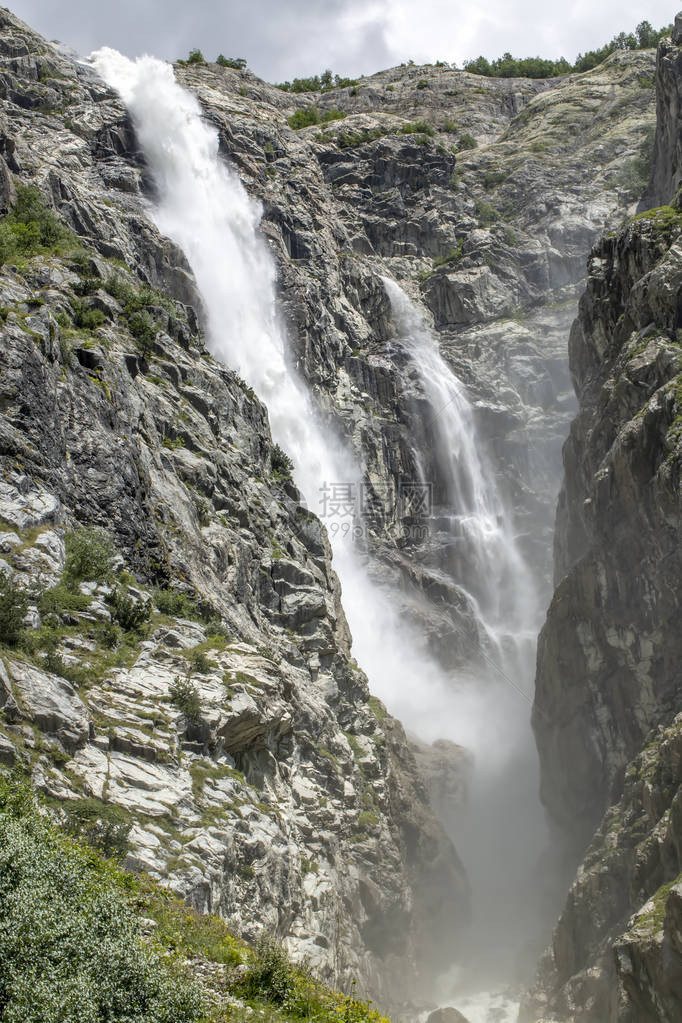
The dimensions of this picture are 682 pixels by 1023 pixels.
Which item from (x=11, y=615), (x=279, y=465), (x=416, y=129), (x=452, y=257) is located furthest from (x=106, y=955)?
(x=416, y=129)

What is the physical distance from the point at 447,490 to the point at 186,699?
148 ft

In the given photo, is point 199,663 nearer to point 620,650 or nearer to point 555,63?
point 620,650

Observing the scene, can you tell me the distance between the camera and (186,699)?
16.4 m

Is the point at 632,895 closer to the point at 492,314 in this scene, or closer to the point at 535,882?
the point at 535,882

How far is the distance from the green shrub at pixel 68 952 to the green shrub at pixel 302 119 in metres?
88.5

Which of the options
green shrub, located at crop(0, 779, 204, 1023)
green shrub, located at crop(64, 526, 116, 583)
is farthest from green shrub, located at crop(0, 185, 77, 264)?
green shrub, located at crop(0, 779, 204, 1023)

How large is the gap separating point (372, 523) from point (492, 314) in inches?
1005

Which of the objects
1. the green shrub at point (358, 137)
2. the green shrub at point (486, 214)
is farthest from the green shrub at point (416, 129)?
the green shrub at point (486, 214)

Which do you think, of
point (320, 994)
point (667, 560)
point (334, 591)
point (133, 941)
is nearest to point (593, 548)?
point (667, 560)

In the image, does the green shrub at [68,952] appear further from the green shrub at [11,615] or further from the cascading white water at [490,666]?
the cascading white water at [490,666]

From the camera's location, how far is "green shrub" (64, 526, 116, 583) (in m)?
17.7

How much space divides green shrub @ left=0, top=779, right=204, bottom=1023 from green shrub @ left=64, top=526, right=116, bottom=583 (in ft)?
28.3

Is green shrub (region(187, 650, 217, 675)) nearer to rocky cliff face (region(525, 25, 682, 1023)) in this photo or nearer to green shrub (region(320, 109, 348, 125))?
rocky cliff face (region(525, 25, 682, 1023))

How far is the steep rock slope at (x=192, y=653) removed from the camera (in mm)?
14492
